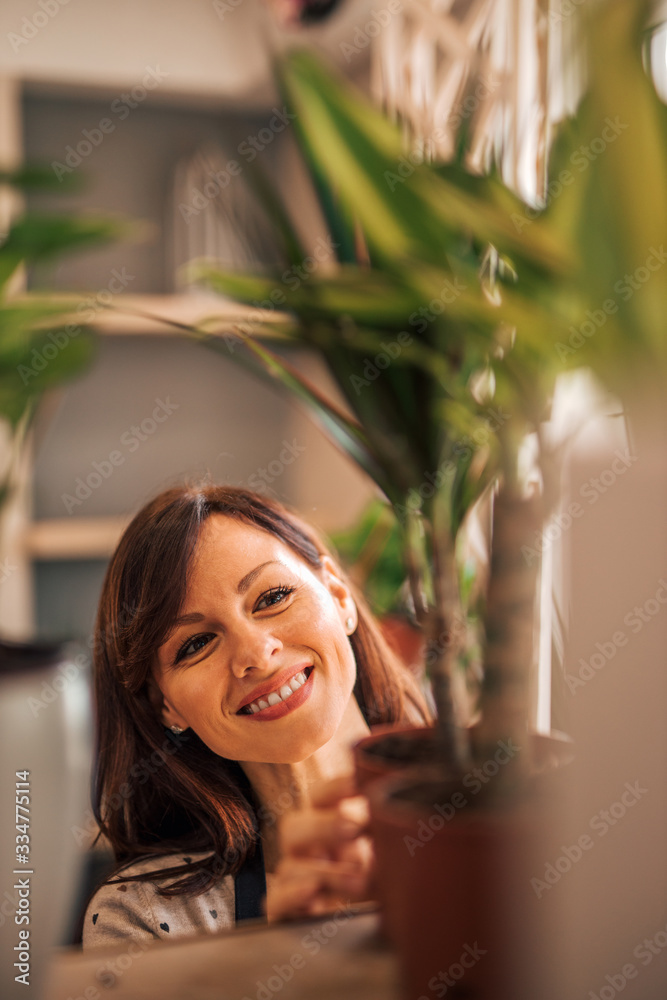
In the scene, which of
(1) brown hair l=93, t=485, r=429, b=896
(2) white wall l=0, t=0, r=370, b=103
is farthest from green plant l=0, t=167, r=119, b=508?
(2) white wall l=0, t=0, r=370, b=103


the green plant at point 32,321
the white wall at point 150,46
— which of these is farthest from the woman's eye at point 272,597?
the white wall at point 150,46

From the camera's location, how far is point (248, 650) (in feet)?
1.44

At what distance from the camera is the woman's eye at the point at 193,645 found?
44 centimetres

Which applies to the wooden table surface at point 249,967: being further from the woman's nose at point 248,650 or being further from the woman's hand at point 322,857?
the woman's nose at point 248,650

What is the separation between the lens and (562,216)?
353mm

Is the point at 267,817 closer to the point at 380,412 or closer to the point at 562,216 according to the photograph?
the point at 380,412

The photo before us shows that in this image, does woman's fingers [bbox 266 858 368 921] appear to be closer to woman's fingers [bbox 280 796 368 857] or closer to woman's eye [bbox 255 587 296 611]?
woman's fingers [bbox 280 796 368 857]

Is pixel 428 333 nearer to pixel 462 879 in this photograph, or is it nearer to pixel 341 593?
pixel 341 593

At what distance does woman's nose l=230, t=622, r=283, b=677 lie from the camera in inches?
17.3

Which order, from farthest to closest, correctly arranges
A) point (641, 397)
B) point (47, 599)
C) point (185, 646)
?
point (47, 599)
point (185, 646)
point (641, 397)

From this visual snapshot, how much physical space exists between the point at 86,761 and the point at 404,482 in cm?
27

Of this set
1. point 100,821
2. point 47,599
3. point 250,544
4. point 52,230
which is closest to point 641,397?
point 250,544

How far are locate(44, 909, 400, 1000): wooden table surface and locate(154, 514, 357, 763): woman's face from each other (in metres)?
0.10

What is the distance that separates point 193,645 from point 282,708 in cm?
6
